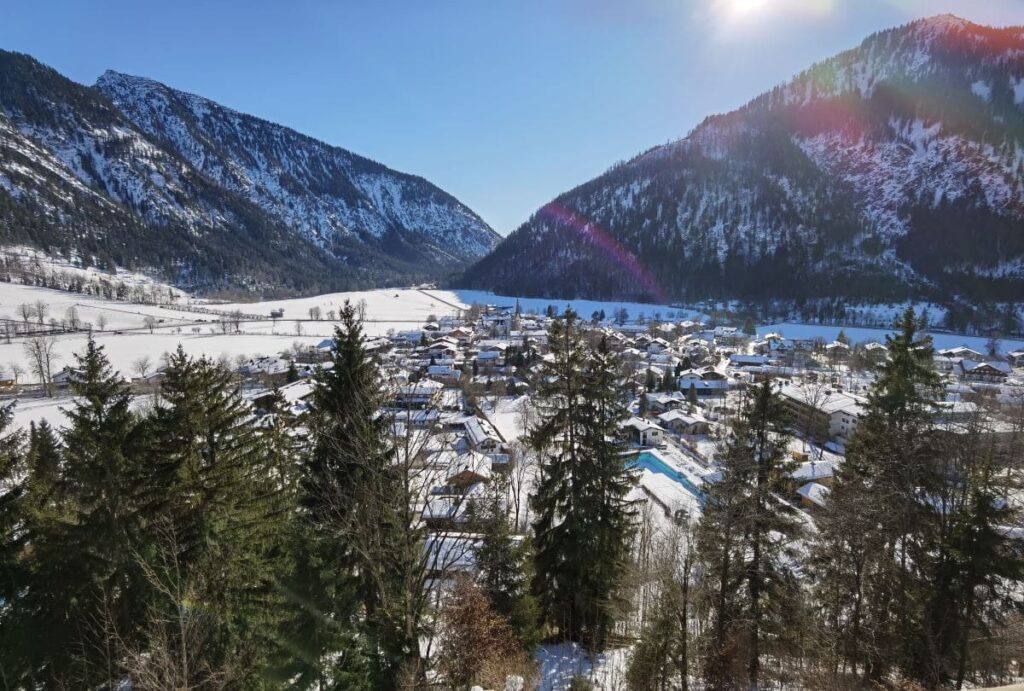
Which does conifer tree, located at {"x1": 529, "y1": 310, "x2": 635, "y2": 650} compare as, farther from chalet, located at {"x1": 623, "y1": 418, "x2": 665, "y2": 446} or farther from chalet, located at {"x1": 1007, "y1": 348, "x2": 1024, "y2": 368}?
chalet, located at {"x1": 1007, "y1": 348, "x2": 1024, "y2": 368}

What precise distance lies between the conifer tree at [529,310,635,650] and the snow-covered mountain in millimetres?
148281

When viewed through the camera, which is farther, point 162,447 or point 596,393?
point 596,393

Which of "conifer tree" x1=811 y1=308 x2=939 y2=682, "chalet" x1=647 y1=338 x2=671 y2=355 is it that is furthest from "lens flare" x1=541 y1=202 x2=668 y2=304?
"conifer tree" x1=811 y1=308 x2=939 y2=682

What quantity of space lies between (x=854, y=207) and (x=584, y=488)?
19579cm

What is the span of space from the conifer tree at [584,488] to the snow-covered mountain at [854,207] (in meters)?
148

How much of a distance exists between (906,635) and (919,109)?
9514 inches

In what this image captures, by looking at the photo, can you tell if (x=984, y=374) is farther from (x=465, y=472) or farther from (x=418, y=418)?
(x=418, y=418)

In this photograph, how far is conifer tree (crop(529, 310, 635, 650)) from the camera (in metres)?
11.5

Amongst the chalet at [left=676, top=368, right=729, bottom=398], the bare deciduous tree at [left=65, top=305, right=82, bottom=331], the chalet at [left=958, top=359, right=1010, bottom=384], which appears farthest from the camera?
the bare deciduous tree at [left=65, top=305, right=82, bottom=331]

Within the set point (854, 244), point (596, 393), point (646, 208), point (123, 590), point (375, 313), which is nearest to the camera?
point (123, 590)

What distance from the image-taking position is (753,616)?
10.3m

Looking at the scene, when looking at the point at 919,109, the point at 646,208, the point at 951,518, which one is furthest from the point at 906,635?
→ the point at 919,109

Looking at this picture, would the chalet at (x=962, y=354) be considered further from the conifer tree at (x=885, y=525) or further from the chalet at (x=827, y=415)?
the conifer tree at (x=885, y=525)

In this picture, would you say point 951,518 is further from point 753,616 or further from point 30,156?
point 30,156
